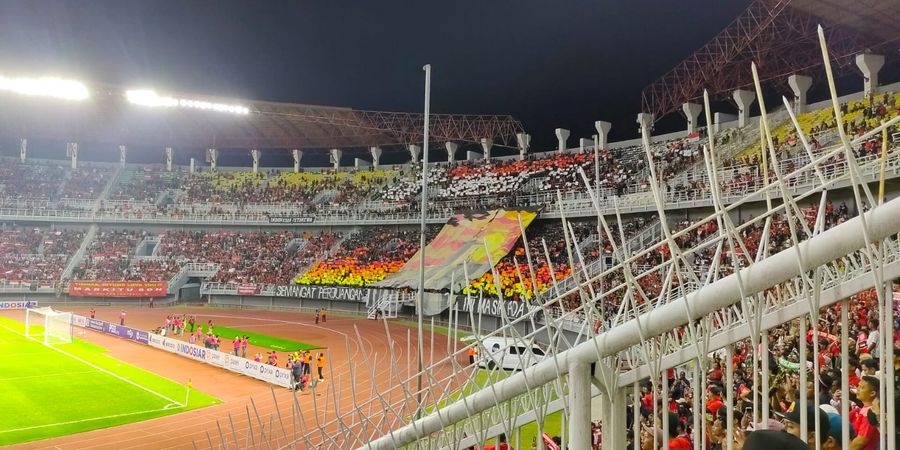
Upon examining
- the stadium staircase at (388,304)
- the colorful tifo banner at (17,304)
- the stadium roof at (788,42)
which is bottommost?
the colorful tifo banner at (17,304)

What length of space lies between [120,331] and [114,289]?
63.8 feet

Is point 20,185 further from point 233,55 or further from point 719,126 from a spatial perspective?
point 719,126

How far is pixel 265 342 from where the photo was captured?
35188 mm

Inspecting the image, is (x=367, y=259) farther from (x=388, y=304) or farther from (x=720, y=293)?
(x=720, y=293)

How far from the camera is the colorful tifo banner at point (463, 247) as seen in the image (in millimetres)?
40297

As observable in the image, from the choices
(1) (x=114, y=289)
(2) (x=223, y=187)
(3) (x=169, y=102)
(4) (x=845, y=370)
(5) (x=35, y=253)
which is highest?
(3) (x=169, y=102)

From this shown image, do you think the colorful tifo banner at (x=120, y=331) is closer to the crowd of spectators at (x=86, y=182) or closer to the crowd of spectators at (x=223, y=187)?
the crowd of spectators at (x=223, y=187)

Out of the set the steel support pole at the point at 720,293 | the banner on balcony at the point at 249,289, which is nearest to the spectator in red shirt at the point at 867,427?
the steel support pole at the point at 720,293

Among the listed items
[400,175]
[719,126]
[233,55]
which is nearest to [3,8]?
[233,55]

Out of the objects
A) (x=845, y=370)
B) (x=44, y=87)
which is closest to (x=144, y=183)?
(x=44, y=87)

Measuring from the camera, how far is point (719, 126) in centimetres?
4431

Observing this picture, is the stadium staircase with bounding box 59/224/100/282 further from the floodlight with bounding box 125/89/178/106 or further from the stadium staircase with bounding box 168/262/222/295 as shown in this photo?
the floodlight with bounding box 125/89/178/106

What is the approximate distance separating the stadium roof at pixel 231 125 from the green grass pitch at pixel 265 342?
22909 mm

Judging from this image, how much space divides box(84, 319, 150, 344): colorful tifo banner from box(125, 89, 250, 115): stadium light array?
20.8m
